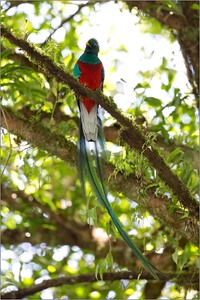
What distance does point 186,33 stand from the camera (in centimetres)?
271

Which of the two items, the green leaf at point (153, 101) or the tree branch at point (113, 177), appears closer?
the tree branch at point (113, 177)

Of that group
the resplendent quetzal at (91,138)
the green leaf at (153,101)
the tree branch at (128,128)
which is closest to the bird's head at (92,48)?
the resplendent quetzal at (91,138)

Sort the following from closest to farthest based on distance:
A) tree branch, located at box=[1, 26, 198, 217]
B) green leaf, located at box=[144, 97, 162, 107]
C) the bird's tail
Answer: tree branch, located at box=[1, 26, 198, 217] < the bird's tail < green leaf, located at box=[144, 97, 162, 107]

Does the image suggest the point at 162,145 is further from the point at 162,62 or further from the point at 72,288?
the point at 72,288

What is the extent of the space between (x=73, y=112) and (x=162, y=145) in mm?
408

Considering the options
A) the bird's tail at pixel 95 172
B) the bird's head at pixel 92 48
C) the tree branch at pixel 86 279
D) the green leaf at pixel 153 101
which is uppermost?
the bird's head at pixel 92 48

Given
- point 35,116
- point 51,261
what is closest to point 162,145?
point 35,116

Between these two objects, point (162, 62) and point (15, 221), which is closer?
point (162, 62)

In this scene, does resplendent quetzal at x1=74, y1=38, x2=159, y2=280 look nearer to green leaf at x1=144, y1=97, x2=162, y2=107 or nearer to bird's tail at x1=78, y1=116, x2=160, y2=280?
bird's tail at x1=78, y1=116, x2=160, y2=280

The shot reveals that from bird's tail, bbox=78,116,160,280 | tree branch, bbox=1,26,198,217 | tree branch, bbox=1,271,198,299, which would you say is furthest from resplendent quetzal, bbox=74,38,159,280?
tree branch, bbox=1,271,198,299

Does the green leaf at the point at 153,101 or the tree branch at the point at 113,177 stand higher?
the green leaf at the point at 153,101

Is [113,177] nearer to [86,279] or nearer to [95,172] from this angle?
[95,172]

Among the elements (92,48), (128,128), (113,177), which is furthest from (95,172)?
(92,48)

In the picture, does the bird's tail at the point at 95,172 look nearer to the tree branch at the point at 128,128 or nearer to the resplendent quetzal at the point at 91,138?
the resplendent quetzal at the point at 91,138
